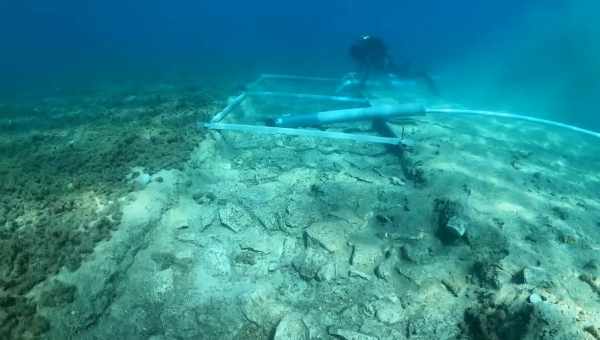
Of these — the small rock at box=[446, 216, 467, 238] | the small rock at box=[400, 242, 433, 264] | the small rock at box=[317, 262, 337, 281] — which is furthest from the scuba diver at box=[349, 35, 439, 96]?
the small rock at box=[317, 262, 337, 281]

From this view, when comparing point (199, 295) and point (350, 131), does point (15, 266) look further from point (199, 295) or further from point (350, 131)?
point (350, 131)

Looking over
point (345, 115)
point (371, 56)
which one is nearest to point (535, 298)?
point (345, 115)

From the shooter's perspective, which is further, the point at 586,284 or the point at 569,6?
the point at 569,6

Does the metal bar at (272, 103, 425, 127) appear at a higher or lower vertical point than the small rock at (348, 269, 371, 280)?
higher

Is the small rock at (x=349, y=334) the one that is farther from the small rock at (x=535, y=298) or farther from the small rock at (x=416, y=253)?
the small rock at (x=535, y=298)

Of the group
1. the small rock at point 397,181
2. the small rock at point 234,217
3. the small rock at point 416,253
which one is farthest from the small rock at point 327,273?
the small rock at point 397,181

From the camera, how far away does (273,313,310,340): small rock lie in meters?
3.90

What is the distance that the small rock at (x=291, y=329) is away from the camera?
3.90 meters

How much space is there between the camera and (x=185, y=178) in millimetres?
6453

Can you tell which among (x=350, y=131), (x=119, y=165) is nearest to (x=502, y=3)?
(x=350, y=131)

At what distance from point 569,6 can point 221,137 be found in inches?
2144

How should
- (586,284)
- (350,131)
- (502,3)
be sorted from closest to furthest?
(586,284) → (350,131) → (502,3)

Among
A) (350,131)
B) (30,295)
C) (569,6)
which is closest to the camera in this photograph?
(30,295)

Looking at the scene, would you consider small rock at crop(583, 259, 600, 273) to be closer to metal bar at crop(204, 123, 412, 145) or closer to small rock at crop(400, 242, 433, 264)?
small rock at crop(400, 242, 433, 264)
